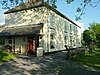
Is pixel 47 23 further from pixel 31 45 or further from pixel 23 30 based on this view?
pixel 31 45

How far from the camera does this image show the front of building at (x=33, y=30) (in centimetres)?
2925

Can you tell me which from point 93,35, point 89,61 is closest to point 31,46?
point 89,61

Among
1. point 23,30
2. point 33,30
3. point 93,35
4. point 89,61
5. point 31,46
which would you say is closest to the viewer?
point 89,61

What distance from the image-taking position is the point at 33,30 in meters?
28.9

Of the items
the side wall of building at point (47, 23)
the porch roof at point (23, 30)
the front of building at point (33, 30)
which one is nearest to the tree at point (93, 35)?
the side wall of building at point (47, 23)

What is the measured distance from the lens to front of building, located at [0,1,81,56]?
29250 millimetres

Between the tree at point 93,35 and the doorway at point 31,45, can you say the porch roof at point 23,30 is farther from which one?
the tree at point 93,35

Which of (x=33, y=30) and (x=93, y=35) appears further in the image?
(x=93, y=35)

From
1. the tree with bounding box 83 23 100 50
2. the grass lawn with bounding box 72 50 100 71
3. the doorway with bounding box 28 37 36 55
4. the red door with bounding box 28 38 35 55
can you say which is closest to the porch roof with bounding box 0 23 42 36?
the doorway with bounding box 28 37 36 55

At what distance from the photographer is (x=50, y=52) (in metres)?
31.2

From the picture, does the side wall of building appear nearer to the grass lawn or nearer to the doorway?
the doorway

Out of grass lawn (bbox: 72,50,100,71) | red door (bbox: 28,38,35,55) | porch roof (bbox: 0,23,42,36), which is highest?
porch roof (bbox: 0,23,42,36)

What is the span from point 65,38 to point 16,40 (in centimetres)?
1183

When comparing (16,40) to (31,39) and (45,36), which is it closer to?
(31,39)
